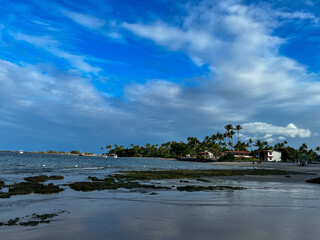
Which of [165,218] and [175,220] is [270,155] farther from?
[175,220]

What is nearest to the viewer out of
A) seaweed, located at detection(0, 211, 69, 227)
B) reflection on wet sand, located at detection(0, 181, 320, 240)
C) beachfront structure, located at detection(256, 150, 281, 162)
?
reflection on wet sand, located at detection(0, 181, 320, 240)

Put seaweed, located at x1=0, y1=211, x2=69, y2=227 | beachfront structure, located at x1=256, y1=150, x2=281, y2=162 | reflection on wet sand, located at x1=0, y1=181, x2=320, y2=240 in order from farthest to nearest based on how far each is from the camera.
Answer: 1. beachfront structure, located at x1=256, y1=150, x2=281, y2=162
2. seaweed, located at x1=0, y1=211, x2=69, y2=227
3. reflection on wet sand, located at x1=0, y1=181, x2=320, y2=240

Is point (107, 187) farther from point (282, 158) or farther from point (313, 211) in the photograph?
point (282, 158)

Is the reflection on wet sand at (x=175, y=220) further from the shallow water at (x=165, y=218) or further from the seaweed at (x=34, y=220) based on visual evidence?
the seaweed at (x=34, y=220)

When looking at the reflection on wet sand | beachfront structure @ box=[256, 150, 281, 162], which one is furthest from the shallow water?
beachfront structure @ box=[256, 150, 281, 162]

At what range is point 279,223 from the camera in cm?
1118

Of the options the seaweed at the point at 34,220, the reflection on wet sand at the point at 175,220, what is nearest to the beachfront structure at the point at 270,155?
the reflection on wet sand at the point at 175,220

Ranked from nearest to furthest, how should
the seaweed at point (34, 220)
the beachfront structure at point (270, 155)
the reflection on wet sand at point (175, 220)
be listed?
1. the reflection on wet sand at point (175, 220)
2. the seaweed at point (34, 220)
3. the beachfront structure at point (270, 155)

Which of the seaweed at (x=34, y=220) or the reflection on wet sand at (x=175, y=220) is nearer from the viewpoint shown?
the reflection on wet sand at (x=175, y=220)

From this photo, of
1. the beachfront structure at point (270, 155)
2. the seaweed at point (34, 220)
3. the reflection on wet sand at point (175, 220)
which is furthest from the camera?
the beachfront structure at point (270, 155)

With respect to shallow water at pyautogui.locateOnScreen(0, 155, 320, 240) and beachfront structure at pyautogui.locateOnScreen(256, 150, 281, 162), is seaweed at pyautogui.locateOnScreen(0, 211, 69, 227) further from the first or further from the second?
beachfront structure at pyautogui.locateOnScreen(256, 150, 281, 162)

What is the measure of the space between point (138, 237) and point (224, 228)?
3.54 m

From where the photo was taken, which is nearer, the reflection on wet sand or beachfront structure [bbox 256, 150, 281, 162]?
the reflection on wet sand

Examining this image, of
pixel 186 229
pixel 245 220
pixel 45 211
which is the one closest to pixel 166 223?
pixel 186 229
